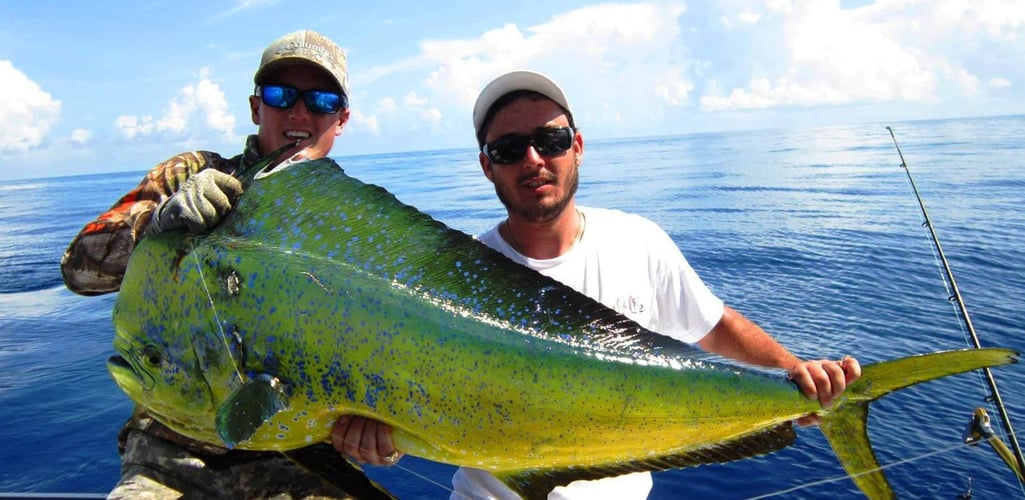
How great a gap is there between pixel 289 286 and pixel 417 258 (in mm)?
369

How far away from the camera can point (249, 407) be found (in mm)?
1674

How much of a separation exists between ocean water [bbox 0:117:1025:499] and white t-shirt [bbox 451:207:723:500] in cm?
101

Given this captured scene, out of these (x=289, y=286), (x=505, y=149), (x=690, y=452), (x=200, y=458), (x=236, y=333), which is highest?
(x=505, y=149)

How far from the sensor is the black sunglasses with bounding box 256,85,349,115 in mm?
2812

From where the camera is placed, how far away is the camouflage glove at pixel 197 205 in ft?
5.82

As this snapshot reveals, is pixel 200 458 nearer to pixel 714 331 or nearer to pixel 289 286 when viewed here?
pixel 289 286

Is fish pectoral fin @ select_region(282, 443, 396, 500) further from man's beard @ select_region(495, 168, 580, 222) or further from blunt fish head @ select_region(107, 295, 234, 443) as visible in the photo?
man's beard @ select_region(495, 168, 580, 222)

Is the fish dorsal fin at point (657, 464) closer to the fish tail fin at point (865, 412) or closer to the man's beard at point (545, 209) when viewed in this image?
the fish tail fin at point (865, 412)

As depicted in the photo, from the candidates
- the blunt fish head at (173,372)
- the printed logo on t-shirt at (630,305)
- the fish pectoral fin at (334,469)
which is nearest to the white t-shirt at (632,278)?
the printed logo on t-shirt at (630,305)

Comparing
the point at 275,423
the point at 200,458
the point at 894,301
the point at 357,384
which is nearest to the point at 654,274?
the point at 357,384

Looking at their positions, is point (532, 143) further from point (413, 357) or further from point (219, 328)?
point (219, 328)

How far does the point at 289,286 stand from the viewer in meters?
1.72

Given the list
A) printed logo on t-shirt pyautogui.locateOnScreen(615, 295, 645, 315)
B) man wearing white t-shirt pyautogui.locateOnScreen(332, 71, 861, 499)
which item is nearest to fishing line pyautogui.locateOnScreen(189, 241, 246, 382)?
man wearing white t-shirt pyautogui.locateOnScreen(332, 71, 861, 499)

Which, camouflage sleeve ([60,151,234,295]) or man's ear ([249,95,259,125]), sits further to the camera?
man's ear ([249,95,259,125])
